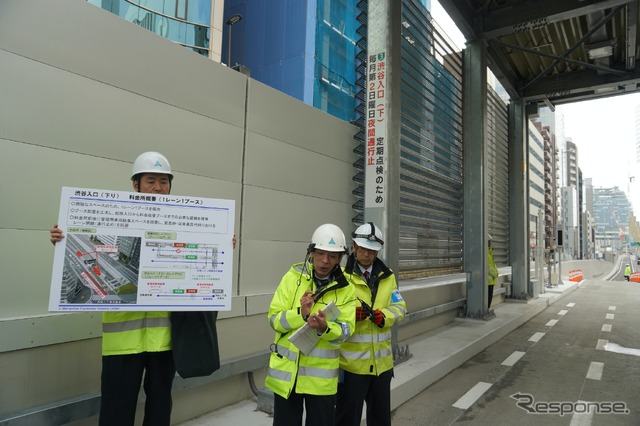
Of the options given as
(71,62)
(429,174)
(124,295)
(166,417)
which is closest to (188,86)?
(71,62)

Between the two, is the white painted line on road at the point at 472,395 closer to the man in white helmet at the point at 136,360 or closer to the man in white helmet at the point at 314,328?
the man in white helmet at the point at 314,328

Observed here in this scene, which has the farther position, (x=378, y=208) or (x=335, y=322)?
(x=378, y=208)

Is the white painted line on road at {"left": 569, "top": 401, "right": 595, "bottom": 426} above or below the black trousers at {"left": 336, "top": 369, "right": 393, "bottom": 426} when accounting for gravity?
below

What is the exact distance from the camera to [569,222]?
9819cm

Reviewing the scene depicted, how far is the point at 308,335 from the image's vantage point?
2336 mm

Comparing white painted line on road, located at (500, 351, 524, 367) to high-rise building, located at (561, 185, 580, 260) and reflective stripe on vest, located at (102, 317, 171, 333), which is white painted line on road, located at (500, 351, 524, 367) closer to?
reflective stripe on vest, located at (102, 317, 171, 333)

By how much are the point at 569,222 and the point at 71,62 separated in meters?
114

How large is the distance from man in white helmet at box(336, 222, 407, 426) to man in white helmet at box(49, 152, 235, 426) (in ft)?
3.51

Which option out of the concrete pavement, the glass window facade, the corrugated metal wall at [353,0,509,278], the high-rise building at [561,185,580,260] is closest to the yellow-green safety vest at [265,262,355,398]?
the concrete pavement

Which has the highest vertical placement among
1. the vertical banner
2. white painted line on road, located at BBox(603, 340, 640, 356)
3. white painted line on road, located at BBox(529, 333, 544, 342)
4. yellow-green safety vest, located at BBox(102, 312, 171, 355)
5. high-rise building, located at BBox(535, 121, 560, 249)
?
high-rise building, located at BBox(535, 121, 560, 249)

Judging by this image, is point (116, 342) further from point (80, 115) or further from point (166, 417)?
point (80, 115)

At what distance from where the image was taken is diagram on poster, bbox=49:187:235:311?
7.33 ft

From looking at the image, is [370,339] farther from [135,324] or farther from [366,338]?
[135,324]

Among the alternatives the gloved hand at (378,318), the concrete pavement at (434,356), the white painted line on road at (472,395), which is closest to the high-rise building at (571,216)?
the concrete pavement at (434,356)
